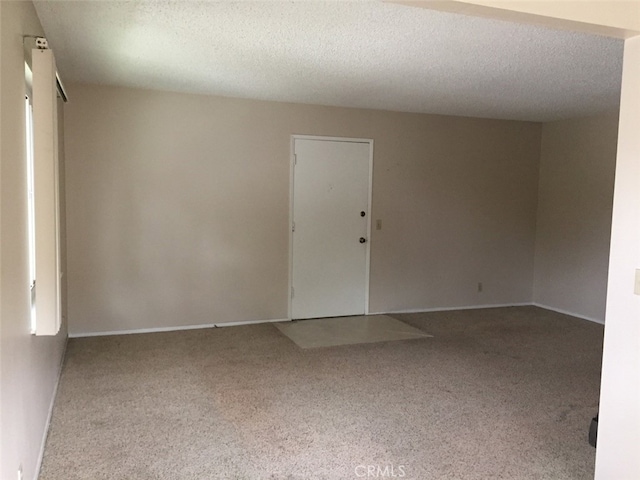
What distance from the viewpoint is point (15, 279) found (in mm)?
1896

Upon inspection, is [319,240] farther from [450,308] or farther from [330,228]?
[450,308]

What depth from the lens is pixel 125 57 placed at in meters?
3.54

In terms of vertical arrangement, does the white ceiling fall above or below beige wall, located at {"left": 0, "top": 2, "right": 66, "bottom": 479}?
above

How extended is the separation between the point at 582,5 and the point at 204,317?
165 inches

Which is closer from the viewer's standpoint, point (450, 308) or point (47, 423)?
point (47, 423)

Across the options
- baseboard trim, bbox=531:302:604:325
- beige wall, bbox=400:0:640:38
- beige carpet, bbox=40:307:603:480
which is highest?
beige wall, bbox=400:0:640:38

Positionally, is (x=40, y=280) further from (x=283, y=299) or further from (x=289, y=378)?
(x=283, y=299)

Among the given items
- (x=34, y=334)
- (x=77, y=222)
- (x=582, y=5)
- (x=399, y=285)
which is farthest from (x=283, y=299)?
(x=582, y=5)

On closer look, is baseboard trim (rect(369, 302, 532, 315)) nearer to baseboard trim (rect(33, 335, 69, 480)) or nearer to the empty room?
the empty room

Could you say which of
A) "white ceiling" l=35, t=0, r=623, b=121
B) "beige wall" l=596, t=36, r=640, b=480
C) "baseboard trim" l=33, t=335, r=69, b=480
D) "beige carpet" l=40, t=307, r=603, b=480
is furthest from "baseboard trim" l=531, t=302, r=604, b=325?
"baseboard trim" l=33, t=335, r=69, b=480

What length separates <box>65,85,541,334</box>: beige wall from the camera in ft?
15.1

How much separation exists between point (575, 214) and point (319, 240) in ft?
9.97

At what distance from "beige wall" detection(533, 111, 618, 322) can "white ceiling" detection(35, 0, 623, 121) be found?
0.75 metres

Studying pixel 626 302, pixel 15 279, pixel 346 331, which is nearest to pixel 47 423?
pixel 15 279
